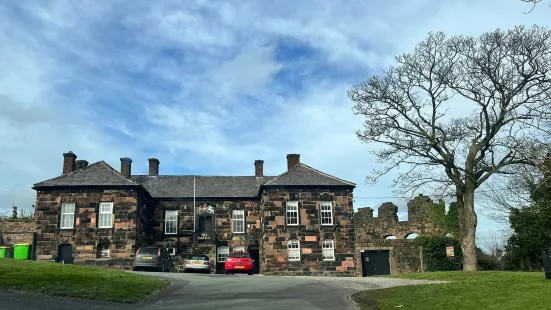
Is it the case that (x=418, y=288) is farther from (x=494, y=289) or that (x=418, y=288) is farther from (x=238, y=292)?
(x=238, y=292)

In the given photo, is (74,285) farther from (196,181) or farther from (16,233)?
(196,181)

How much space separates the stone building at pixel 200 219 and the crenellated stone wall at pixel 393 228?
6578 mm

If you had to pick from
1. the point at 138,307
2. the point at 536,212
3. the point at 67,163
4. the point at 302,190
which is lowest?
the point at 138,307

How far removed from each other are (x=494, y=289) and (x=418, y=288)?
244 centimetres

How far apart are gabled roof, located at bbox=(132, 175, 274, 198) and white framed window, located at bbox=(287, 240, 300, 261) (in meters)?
5.99

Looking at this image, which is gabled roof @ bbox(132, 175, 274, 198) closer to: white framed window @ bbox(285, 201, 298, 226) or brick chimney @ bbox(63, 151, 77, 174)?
white framed window @ bbox(285, 201, 298, 226)

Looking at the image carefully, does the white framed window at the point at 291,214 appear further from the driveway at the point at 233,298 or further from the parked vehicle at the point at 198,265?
the driveway at the point at 233,298

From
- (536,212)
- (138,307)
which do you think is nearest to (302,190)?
(536,212)

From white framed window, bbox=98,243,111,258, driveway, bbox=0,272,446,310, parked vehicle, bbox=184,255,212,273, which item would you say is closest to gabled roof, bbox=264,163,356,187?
parked vehicle, bbox=184,255,212,273

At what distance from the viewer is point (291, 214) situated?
39.0 meters

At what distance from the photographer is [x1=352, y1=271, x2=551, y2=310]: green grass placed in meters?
12.9

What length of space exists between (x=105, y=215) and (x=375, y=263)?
22.5 m

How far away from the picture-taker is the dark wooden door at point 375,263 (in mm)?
43719

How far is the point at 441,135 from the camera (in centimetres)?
2931
